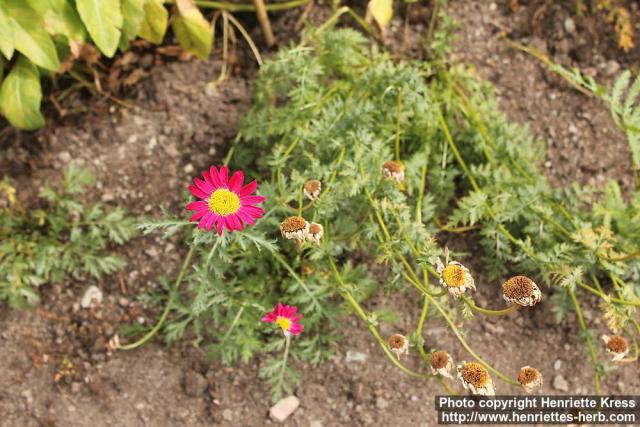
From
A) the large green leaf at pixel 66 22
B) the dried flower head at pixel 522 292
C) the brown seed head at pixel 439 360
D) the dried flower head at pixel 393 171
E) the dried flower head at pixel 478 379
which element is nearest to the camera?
the dried flower head at pixel 522 292

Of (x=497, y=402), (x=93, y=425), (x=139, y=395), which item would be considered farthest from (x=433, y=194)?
(x=93, y=425)

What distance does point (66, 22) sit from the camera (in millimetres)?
2045

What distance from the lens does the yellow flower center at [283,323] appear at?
1.81 m

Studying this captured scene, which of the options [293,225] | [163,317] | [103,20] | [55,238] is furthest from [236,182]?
[55,238]

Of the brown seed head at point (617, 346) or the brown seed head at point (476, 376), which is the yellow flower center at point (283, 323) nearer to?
the brown seed head at point (476, 376)

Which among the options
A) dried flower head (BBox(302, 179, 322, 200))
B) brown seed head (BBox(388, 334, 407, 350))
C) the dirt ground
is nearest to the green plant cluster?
the dirt ground

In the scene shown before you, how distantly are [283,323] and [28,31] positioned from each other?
4.06 feet

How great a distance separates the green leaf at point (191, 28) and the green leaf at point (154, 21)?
61 mm

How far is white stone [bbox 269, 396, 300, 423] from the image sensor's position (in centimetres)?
211

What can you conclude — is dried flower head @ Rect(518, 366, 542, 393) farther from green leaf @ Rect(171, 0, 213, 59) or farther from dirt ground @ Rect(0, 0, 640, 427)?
green leaf @ Rect(171, 0, 213, 59)

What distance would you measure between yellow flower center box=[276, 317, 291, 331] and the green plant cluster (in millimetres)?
985

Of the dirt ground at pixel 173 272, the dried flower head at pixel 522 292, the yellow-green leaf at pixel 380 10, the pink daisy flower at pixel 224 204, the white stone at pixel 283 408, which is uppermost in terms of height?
the yellow-green leaf at pixel 380 10

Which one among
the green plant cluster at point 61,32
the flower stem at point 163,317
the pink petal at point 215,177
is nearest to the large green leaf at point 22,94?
the green plant cluster at point 61,32

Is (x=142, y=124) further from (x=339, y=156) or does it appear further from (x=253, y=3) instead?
(x=339, y=156)
